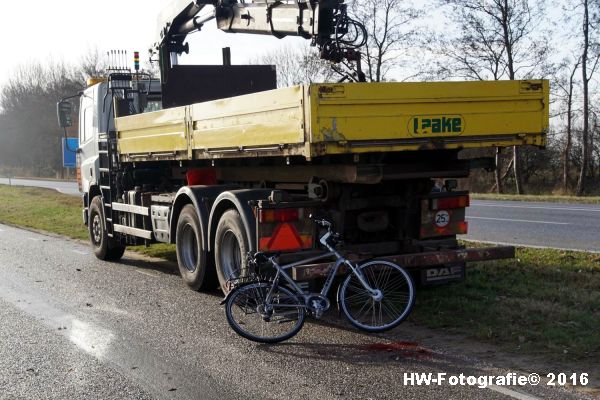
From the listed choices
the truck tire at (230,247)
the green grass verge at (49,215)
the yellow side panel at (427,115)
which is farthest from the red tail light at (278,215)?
the green grass verge at (49,215)

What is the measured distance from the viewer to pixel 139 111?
1199 cm

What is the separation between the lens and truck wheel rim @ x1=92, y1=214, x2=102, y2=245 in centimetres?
1245

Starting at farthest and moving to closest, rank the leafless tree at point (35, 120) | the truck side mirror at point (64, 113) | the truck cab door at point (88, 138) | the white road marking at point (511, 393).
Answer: the leafless tree at point (35, 120)
the truck side mirror at point (64, 113)
the truck cab door at point (88, 138)
the white road marking at point (511, 393)

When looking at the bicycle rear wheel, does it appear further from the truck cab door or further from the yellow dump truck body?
the truck cab door

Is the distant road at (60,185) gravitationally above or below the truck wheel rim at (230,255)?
below

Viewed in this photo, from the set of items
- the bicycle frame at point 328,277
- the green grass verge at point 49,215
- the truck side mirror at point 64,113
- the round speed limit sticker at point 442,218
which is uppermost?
the truck side mirror at point 64,113

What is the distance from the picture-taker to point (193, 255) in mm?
9172

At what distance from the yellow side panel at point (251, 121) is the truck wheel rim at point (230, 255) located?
1.04 meters

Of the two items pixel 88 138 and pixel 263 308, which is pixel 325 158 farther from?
pixel 88 138

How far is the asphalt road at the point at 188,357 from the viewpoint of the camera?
506 centimetres

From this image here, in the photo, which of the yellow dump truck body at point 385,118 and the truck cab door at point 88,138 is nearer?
the yellow dump truck body at point 385,118

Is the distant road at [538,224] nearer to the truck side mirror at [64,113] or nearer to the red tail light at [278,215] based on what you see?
the red tail light at [278,215]

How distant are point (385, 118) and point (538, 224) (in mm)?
10381

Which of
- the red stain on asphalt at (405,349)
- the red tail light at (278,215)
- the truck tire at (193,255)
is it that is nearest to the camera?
the red stain on asphalt at (405,349)
